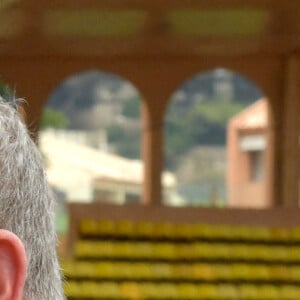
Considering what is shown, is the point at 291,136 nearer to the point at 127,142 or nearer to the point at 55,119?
the point at 127,142

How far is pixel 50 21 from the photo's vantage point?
15.3ft

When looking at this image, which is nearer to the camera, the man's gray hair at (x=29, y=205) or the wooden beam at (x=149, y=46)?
the man's gray hair at (x=29, y=205)

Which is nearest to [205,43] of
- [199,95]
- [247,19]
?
[247,19]

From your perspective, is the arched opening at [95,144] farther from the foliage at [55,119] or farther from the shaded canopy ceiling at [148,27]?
the shaded canopy ceiling at [148,27]

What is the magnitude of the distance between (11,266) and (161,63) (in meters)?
4.92

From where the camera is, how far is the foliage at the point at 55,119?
21.7ft

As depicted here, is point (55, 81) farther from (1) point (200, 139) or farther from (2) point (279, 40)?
(1) point (200, 139)

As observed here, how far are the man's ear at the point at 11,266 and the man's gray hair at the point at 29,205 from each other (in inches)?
0.9

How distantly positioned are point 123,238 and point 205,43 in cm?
122

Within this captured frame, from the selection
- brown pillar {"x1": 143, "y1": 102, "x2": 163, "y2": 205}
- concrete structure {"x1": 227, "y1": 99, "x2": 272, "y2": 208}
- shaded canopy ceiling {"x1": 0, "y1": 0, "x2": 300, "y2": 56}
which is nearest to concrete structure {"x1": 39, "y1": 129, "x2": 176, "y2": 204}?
concrete structure {"x1": 227, "y1": 99, "x2": 272, "y2": 208}

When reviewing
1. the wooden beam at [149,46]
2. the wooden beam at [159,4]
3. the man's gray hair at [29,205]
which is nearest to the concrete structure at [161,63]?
the wooden beam at [149,46]

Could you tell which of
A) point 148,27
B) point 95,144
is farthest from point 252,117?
point 148,27

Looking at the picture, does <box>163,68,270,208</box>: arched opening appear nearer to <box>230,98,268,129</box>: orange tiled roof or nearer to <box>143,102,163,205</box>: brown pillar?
<box>230,98,268,129</box>: orange tiled roof

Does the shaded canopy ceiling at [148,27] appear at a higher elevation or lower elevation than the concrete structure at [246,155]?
higher
